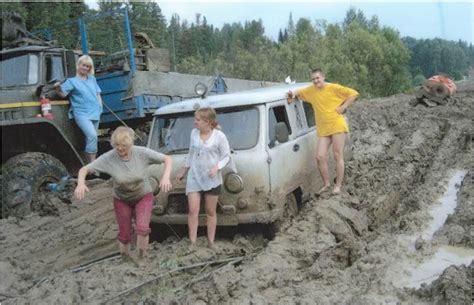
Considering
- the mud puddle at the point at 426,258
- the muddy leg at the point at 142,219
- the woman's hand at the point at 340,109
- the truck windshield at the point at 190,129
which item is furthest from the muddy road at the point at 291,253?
the woman's hand at the point at 340,109

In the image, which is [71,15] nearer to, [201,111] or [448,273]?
[201,111]

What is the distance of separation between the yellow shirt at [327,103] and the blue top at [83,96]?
3.30 m

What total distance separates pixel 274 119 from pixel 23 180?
3598mm

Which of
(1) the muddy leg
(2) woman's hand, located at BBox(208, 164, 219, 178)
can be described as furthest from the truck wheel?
(2) woman's hand, located at BBox(208, 164, 219, 178)

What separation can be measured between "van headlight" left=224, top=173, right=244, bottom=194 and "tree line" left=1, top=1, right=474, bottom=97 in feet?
17.9

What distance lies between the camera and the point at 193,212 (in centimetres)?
556

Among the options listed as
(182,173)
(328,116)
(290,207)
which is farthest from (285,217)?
(328,116)

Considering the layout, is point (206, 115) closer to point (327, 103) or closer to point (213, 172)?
point (213, 172)

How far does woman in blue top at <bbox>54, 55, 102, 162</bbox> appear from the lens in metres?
8.27

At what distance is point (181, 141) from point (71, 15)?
1219 inches

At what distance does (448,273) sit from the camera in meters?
4.05

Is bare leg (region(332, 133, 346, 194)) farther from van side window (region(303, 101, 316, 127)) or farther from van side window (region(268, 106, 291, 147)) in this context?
van side window (region(268, 106, 291, 147))

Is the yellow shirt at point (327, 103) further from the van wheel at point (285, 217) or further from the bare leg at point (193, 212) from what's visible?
the bare leg at point (193, 212)

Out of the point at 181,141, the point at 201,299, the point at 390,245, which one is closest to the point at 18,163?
the point at 181,141
